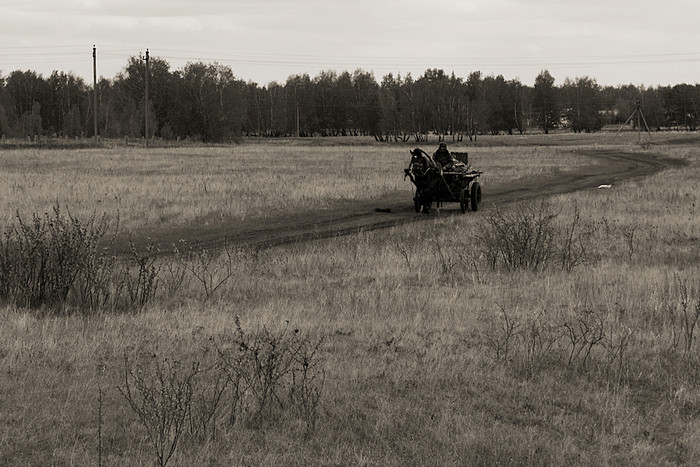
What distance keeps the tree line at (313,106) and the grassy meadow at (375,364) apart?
265ft

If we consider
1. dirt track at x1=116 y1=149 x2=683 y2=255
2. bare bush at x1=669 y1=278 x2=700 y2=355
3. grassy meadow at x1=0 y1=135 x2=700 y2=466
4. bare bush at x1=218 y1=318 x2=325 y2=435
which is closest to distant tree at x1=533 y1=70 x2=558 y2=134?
dirt track at x1=116 y1=149 x2=683 y2=255

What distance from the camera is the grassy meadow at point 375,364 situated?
221 inches

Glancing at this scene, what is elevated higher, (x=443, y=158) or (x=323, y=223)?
(x=443, y=158)

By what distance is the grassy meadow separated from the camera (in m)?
5.61

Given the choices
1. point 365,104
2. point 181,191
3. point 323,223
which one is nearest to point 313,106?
point 365,104

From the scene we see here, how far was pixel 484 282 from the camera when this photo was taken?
11.8m

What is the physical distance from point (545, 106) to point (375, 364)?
132 m

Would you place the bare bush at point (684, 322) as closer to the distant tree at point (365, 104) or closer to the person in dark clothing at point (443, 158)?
the person in dark clothing at point (443, 158)

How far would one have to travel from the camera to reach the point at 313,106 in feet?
444

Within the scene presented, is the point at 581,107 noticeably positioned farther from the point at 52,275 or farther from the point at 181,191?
the point at 52,275

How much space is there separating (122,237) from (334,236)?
4489mm

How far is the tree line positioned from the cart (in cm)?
7138

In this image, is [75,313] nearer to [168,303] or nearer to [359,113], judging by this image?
[168,303]

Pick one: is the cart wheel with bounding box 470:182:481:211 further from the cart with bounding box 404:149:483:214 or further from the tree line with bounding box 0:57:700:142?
the tree line with bounding box 0:57:700:142
